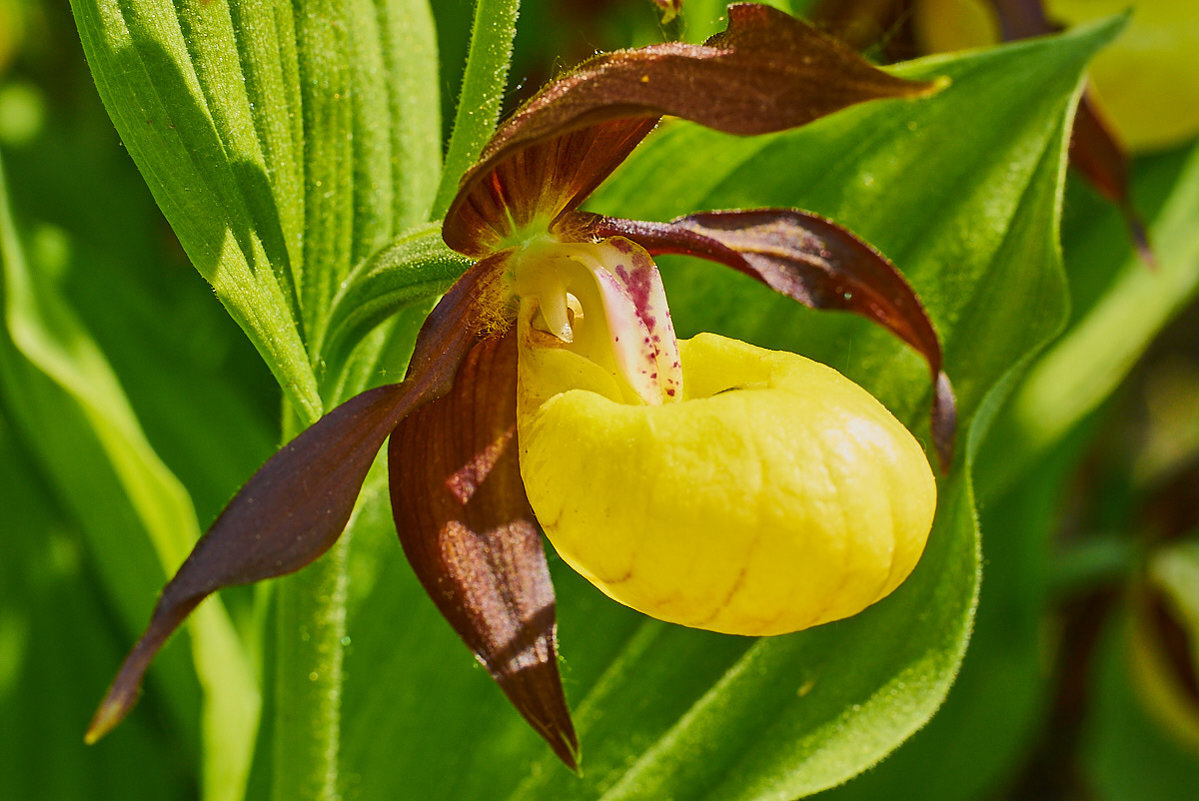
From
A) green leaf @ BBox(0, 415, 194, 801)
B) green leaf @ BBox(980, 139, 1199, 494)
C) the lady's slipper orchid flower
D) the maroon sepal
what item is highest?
the maroon sepal

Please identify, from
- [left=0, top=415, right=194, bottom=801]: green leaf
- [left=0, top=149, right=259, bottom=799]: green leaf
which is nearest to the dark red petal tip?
[left=0, top=149, right=259, bottom=799]: green leaf

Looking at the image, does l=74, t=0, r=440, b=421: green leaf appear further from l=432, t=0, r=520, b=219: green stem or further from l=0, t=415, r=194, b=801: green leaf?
l=0, t=415, r=194, b=801: green leaf

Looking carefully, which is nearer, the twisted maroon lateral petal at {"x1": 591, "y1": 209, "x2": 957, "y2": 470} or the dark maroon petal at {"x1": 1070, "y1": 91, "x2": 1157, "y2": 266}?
the twisted maroon lateral petal at {"x1": 591, "y1": 209, "x2": 957, "y2": 470}

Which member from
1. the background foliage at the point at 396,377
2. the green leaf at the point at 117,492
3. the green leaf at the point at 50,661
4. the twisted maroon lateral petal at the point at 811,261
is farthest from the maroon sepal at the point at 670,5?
the green leaf at the point at 50,661

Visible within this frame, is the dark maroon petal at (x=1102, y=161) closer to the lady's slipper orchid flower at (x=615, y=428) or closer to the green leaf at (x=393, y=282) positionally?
the lady's slipper orchid flower at (x=615, y=428)

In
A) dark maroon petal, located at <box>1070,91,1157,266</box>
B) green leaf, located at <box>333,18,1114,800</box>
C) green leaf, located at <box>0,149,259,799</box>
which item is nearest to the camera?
green leaf, located at <box>333,18,1114,800</box>

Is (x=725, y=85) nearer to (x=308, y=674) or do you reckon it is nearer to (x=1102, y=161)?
(x=308, y=674)

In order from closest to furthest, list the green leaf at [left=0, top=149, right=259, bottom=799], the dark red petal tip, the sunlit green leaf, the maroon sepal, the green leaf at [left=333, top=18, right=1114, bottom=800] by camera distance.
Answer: the dark red petal tip
the maroon sepal
the green leaf at [left=333, top=18, right=1114, bottom=800]
the green leaf at [left=0, top=149, right=259, bottom=799]
the sunlit green leaf
